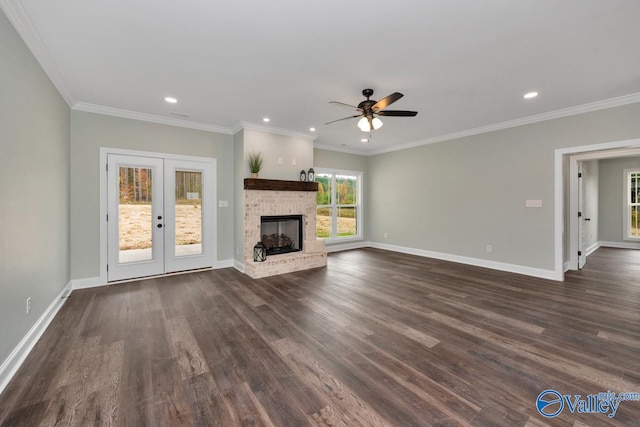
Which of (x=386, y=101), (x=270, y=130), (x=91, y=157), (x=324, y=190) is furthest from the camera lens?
(x=324, y=190)

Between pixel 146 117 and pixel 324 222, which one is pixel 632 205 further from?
pixel 146 117

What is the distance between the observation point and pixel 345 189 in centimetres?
745

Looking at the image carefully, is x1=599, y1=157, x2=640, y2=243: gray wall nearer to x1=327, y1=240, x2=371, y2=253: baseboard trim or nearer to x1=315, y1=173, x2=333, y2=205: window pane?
x1=327, y1=240, x2=371, y2=253: baseboard trim

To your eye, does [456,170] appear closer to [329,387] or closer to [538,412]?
[538,412]

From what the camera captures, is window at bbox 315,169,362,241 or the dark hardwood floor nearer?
the dark hardwood floor

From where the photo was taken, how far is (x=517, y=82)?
129 inches

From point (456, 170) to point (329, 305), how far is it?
14.1 ft

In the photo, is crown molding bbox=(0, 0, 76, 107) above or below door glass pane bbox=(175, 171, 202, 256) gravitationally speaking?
above

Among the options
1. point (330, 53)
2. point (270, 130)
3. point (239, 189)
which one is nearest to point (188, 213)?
point (239, 189)

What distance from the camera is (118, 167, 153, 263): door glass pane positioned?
171 inches

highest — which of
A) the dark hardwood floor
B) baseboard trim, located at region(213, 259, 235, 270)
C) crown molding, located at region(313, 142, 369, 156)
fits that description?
crown molding, located at region(313, 142, 369, 156)

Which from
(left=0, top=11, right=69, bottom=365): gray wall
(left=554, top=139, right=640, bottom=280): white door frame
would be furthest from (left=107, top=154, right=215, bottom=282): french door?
(left=554, top=139, right=640, bottom=280): white door frame

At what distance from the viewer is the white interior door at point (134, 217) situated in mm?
4246

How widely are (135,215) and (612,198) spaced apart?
11939mm
